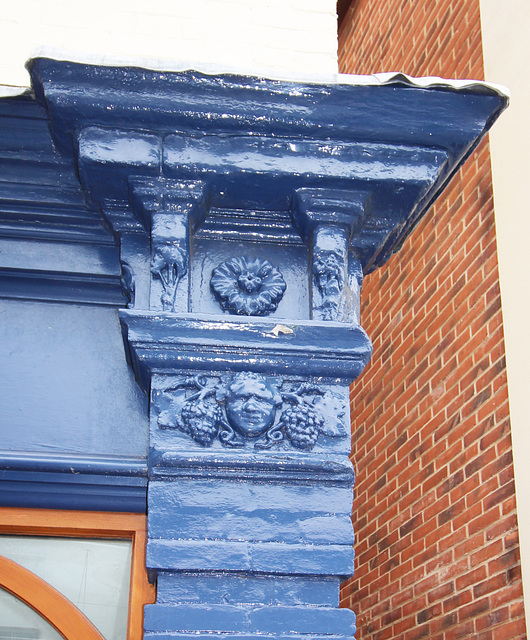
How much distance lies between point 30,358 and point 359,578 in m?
3.55

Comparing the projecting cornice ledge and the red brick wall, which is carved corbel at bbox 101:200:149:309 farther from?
the red brick wall

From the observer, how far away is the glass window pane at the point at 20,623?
7.79 feet

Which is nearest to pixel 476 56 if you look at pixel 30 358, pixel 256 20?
pixel 256 20

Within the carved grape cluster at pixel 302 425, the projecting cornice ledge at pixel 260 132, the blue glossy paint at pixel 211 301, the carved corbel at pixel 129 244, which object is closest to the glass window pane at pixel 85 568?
the blue glossy paint at pixel 211 301

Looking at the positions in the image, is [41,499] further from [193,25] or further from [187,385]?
[193,25]

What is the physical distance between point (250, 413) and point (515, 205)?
7.02ft

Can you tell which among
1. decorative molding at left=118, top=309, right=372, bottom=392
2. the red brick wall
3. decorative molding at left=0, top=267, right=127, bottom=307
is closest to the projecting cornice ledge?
decorative molding at left=0, top=267, right=127, bottom=307

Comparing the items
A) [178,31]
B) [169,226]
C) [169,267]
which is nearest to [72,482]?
[169,267]

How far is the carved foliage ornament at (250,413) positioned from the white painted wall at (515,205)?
4.90ft

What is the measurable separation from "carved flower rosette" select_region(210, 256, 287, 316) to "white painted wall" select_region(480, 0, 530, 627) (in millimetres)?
1519

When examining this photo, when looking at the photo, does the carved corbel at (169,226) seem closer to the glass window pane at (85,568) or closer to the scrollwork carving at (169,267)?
the scrollwork carving at (169,267)

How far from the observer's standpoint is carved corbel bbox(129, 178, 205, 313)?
7.88 feet

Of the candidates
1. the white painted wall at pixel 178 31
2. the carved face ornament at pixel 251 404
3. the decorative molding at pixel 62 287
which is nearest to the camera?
the carved face ornament at pixel 251 404

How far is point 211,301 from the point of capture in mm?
2486
